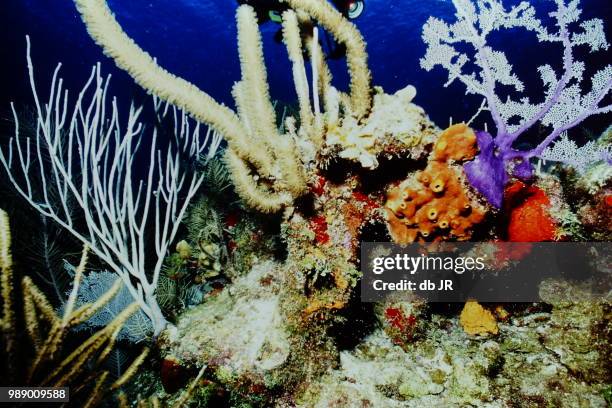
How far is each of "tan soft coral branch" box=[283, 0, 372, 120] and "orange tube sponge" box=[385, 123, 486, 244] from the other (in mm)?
734

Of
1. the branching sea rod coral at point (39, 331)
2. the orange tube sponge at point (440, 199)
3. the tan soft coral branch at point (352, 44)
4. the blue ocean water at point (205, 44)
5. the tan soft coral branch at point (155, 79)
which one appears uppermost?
the blue ocean water at point (205, 44)

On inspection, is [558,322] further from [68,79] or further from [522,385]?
[68,79]

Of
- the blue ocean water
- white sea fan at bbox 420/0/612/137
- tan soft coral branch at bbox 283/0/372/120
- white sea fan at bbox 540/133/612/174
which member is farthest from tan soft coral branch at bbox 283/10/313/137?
the blue ocean water

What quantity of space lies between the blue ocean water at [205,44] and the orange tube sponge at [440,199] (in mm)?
9531

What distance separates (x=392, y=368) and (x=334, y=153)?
195 cm

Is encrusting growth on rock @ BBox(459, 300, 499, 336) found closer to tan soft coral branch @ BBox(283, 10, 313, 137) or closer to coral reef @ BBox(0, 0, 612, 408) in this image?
coral reef @ BBox(0, 0, 612, 408)

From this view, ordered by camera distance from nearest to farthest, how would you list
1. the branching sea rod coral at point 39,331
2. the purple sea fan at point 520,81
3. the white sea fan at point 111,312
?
1. the branching sea rod coral at point 39,331
2. the purple sea fan at point 520,81
3. the white sea fan at point 111,312

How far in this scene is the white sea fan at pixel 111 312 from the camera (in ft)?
11.5

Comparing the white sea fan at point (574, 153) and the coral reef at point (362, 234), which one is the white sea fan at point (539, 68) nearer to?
the coral reef at point (362, 234)

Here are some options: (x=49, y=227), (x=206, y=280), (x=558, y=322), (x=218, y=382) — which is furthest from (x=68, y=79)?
(x=558, y=322)

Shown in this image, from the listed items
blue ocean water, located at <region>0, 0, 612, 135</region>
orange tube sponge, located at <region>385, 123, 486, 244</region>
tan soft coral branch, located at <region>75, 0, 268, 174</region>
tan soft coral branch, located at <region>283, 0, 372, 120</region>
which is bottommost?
orange tube sponge, located at <region>385, 123, 486, 244</region>

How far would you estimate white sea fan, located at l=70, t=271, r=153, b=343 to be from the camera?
3.50m

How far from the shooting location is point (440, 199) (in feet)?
9.65

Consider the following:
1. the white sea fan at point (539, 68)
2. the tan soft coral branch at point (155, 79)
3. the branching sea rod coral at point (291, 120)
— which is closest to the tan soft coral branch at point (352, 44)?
the branching sea rod coral at point (291, 120)
